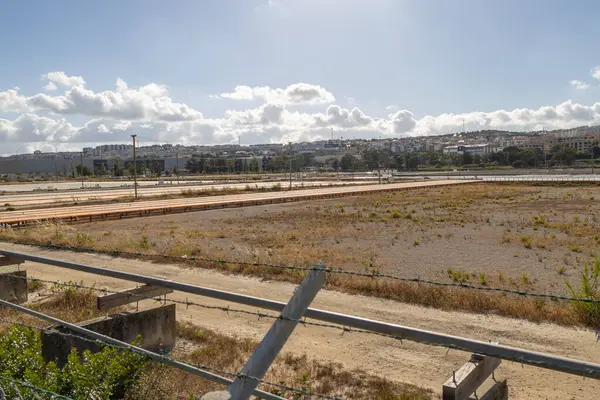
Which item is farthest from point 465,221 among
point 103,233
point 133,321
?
point 133,321

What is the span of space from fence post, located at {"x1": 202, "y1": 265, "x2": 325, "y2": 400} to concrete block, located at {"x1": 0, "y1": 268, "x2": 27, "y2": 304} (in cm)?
774

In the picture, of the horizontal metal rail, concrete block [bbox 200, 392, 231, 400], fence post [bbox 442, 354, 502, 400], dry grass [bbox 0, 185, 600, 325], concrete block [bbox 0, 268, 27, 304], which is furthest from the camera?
dry grass [bbox 0, 185, 600, 325]

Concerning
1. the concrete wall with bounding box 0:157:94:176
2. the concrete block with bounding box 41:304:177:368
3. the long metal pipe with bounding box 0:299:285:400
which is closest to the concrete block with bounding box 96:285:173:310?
the concrete block with bounding box 41:304:177:368

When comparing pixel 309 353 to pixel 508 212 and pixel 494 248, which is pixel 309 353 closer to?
pixel 494 248

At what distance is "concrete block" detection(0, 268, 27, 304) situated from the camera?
9.68 m

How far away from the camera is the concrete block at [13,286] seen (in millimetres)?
9680

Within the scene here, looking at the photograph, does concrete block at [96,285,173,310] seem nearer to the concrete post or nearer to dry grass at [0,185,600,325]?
the concrete post

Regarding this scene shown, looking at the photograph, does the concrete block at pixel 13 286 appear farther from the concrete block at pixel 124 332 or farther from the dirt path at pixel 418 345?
the concrete block at pixel 124 332

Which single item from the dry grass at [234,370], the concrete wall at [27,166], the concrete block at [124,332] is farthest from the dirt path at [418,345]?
the concrete wall at [27,166]

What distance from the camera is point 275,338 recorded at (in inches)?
145

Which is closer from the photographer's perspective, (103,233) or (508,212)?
(103,233)

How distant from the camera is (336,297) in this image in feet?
37.4

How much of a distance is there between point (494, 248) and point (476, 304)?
9.71 m

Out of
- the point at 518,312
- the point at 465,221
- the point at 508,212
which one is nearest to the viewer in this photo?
the point at 518,312
